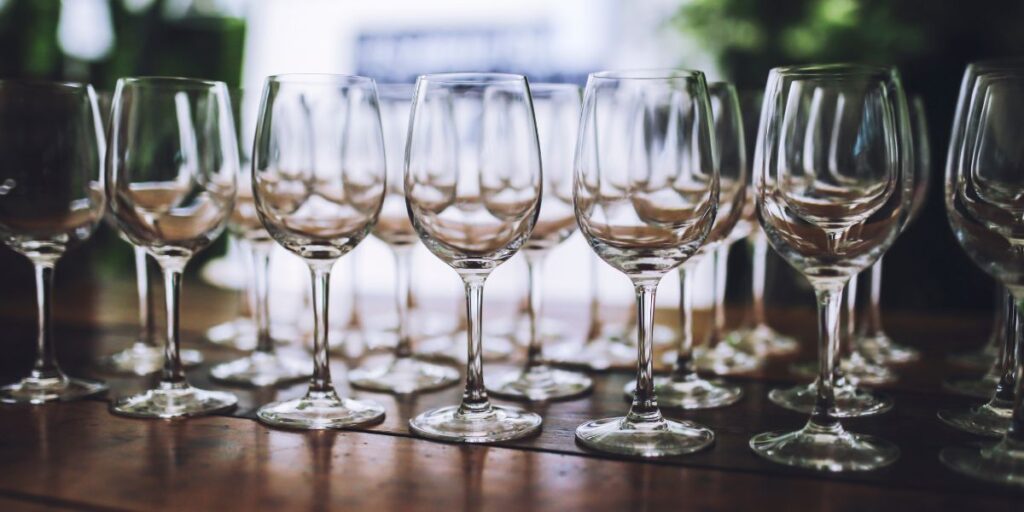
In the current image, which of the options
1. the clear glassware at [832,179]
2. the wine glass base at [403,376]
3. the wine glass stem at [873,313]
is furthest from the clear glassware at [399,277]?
the wine glass stem at [873,313]

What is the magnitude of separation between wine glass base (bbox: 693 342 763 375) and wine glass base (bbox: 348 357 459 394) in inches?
12.3

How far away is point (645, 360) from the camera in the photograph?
0.97 meters

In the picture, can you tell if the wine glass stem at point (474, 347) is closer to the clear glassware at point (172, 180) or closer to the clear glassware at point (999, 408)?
the clear glassware at point (172, 180)

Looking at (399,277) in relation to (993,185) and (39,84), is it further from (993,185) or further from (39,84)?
(993,185)

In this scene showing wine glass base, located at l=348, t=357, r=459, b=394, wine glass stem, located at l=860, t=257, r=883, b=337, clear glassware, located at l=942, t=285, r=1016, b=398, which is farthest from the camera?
wine glass stem, located at l=860, t=257, r=883, b=337

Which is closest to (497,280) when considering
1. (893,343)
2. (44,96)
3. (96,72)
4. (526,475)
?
(96,72)

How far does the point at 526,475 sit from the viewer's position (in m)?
0.83

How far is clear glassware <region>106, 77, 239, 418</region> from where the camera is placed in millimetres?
1082

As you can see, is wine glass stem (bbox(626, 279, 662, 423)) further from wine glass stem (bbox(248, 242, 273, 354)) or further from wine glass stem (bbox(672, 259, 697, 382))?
wine glass stem (bbox(248, 242, 273, 354))

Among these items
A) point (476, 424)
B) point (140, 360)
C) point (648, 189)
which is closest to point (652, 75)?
point (648, 189)

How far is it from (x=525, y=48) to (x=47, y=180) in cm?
363

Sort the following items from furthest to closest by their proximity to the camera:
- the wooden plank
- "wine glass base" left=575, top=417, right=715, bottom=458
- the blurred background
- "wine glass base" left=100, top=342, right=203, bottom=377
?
the blurred background → "wine glass base" left=100, top=342, right=203, bottom=377 → "wine glass base" left=575, top=417, right=715, bottom=458 → the wooden plank

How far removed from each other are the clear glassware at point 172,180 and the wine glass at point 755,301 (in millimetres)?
706

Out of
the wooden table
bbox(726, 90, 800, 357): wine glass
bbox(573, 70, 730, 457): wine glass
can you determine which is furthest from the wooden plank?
bbox(726, 90, 800, 357): wine glass
